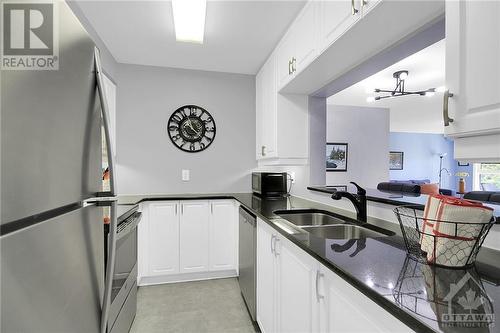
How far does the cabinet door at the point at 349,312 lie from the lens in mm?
713

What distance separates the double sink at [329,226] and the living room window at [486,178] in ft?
26.5

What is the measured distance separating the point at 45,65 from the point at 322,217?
6.16ft

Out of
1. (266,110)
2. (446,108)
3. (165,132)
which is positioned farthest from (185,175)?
(446,108)

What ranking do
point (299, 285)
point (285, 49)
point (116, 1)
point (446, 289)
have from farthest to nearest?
point (285, 49) → point (116, 1) → point (299, 285) → point (446, 289)

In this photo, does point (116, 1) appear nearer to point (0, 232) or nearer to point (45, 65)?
point (45, 65)

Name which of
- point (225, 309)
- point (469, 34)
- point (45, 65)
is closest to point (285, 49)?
point (469, 34)

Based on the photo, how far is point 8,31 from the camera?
1.58 ft

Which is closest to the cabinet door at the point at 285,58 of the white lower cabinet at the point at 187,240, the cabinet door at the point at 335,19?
the cabinet door at the point at 335,19

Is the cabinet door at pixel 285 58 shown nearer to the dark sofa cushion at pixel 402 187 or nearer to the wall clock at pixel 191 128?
the wall clock at pixel 191 128

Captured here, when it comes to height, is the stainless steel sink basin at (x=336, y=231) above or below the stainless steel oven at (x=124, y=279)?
above

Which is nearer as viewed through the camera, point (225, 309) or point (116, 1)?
point (116, 1)

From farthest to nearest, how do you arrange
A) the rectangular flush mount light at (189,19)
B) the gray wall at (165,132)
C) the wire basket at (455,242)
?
1. the gray wall at (165,132)
2. the rectangular flush mount light at (189,19)
3. the wire basket at (455,242)

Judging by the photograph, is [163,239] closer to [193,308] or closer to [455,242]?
[193,308]

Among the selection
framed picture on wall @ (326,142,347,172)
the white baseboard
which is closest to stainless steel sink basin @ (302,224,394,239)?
the white baseboard
